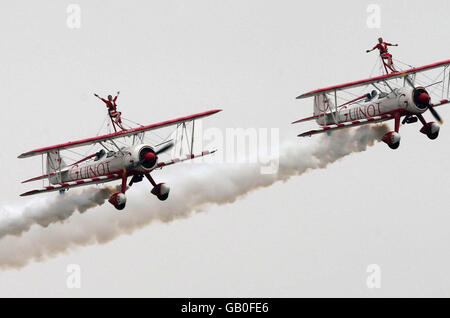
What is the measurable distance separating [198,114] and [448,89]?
13.9 meters

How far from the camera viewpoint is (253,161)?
283ft

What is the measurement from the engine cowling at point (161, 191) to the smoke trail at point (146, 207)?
4380 mm

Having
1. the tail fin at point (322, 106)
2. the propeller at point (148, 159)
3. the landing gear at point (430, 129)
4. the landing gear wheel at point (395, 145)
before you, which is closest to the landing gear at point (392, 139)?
the landing gear wheel at point (395, 145)

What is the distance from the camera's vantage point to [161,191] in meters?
77.6

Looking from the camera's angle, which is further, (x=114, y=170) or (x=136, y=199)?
(x=136, y=199)

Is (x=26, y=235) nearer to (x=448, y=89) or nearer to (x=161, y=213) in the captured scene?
(x=161, y=213)

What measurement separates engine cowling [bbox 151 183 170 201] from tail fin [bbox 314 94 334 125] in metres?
11.7

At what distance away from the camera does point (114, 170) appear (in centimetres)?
7669

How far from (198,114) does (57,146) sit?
744 centimetres

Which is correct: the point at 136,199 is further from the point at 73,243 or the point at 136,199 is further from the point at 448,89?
the point at 448,89

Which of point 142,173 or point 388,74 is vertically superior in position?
point 388,74

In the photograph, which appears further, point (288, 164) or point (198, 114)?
point (288, 164)

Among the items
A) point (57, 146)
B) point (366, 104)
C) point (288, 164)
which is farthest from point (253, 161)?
point (57, 146)

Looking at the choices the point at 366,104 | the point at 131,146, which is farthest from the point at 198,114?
the point at 366,104
